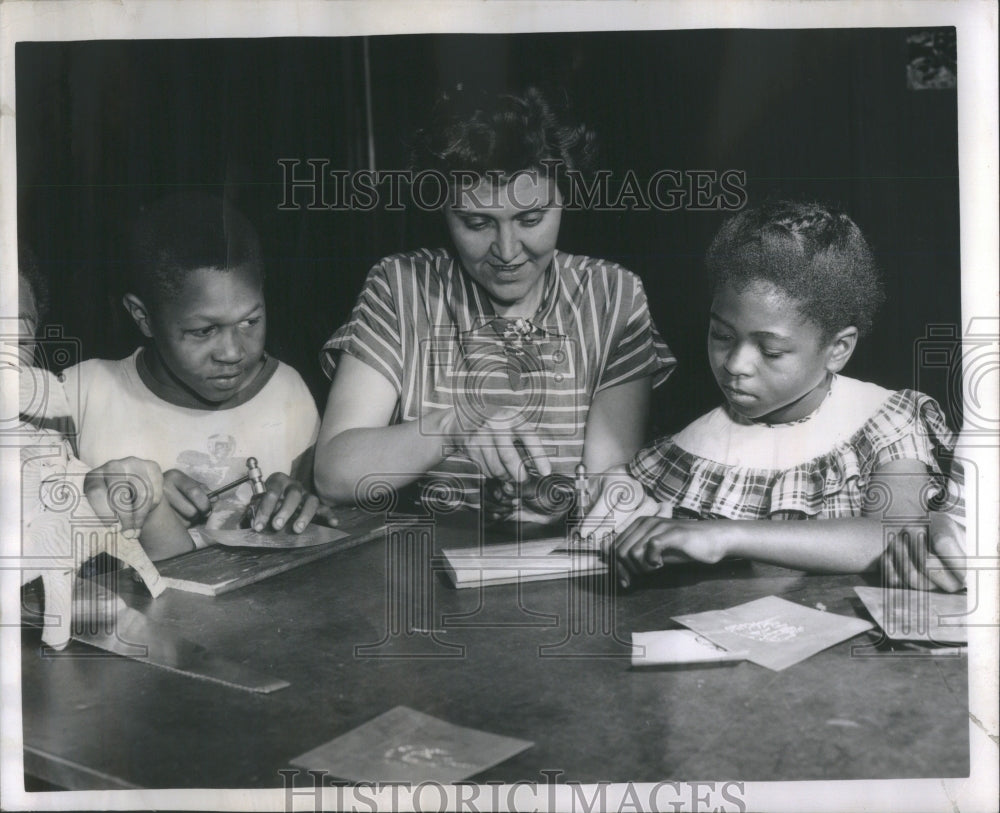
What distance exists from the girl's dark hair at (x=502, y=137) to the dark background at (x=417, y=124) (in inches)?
1.7

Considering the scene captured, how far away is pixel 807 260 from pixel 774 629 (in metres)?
0.94

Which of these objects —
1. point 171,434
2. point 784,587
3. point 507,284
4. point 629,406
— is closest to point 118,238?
point 171,434

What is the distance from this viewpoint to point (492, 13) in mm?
2656

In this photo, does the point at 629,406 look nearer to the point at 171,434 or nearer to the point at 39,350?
the point at 171,434

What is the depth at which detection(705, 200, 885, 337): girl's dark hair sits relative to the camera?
8.71 ft

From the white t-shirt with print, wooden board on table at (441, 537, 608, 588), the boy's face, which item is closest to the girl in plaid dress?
wooden board on table at (441, 537, 608, 588)

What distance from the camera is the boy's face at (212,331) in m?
2.68

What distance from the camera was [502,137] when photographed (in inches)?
104

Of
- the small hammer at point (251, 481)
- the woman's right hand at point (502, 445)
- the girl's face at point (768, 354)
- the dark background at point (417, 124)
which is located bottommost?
the small hammer at point (251, 481)

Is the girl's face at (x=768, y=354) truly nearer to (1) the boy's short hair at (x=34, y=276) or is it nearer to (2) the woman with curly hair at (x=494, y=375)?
(2) the woman with curly hair at (x=494, y=375)

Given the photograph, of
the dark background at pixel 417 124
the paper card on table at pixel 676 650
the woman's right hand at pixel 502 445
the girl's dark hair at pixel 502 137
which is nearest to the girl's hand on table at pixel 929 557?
the dark background at pixel 417 124

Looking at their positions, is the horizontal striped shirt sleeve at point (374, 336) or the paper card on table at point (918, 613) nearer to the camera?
the paper card on table at point (918, 613)

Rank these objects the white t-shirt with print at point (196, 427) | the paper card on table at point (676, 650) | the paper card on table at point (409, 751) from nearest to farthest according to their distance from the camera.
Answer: the paper card on table at point (409, 751)
the paper card on table at point (676, 650)
the white t-shirt with print at point (196, 427)

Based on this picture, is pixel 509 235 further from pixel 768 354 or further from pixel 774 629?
pixel 774 629
